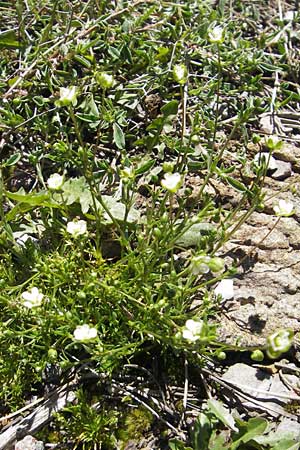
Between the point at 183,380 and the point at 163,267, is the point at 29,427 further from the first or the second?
the point at 163,267

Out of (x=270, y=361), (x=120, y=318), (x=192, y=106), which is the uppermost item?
(x=192, y=106)

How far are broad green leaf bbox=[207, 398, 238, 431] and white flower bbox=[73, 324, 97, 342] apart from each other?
0.48 meters

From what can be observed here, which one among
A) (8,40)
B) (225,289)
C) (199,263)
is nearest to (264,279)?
(225,289)

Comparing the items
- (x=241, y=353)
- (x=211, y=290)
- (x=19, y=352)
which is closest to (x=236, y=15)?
(x=211, y=290)

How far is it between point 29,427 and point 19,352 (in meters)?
0.25

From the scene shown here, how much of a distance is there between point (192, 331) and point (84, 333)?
33 cm

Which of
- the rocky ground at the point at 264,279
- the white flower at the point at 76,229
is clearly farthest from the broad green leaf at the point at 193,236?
the white flower at the point at 76,229

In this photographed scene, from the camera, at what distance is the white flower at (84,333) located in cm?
185

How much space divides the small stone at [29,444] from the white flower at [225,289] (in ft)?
2.69

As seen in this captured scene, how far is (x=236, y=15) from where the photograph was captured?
11.0 feet

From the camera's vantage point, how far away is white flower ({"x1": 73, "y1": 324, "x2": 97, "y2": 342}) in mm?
1854

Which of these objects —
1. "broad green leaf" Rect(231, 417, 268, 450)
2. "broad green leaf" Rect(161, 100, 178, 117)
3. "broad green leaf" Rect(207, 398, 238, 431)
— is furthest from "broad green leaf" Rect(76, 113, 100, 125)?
"broad green leaf" Rect(231, 417, 268, 450)

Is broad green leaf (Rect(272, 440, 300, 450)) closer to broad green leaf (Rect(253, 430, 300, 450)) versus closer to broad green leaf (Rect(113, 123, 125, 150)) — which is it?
broad green leaf (Rect(253, 430, 300, 450))

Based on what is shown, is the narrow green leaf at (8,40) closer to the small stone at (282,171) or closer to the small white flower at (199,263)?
the small stone at (282,171)
